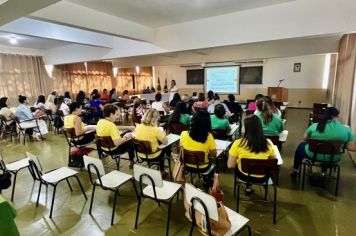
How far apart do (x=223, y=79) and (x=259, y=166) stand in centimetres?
865

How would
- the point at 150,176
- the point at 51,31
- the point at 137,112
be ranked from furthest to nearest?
the point at 137,112 → the point at 51,31 → the point at 150,176

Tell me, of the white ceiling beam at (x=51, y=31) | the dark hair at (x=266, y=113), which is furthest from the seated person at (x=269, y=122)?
the white ceiling beam at (x=51, y=31)

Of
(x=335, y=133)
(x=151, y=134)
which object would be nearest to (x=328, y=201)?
(x=335, y=133)

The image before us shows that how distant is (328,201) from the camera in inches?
108

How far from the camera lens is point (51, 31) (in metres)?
5.25

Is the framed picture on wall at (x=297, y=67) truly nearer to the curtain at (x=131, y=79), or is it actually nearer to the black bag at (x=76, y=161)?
the curtain at (x=131, y=79)

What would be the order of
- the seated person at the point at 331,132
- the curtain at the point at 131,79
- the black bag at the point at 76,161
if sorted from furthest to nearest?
the curtain at the point at 131,79, the black bag at the point at 76,161, the seated person at the point at 331,132

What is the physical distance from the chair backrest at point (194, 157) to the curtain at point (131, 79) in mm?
10931

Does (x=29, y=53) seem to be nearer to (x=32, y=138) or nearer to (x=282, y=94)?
(x=32, y=138)

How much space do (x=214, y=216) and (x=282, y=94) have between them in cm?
989

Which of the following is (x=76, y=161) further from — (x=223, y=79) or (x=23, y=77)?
(x=223, y=79)

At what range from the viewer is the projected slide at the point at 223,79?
10.2 m

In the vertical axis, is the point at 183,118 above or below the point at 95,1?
below

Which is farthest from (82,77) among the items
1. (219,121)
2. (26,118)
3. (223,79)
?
(219,121)
